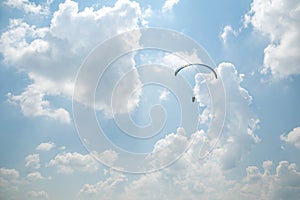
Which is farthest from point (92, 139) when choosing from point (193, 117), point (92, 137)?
point (193, 117)

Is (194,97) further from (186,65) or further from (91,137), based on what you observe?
(91,137)

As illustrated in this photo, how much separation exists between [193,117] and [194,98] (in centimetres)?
1152

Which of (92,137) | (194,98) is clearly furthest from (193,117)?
(92,137)

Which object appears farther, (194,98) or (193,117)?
(193,117)

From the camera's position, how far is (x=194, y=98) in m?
98.0

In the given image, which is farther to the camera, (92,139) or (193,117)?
(193,117)

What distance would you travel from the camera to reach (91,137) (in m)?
98.9

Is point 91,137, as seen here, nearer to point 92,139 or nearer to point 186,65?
point 92,139

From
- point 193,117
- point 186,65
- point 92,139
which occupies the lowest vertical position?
point 92,139

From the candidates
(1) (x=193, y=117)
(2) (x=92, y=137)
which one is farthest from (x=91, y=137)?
(1) (x=193, y=117)

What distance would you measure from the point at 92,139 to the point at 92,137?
27.5 inches

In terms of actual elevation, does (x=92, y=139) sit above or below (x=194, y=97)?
below

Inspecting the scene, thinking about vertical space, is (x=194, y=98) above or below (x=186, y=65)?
below

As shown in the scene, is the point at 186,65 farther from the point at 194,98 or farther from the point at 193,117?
the point at 193,117
